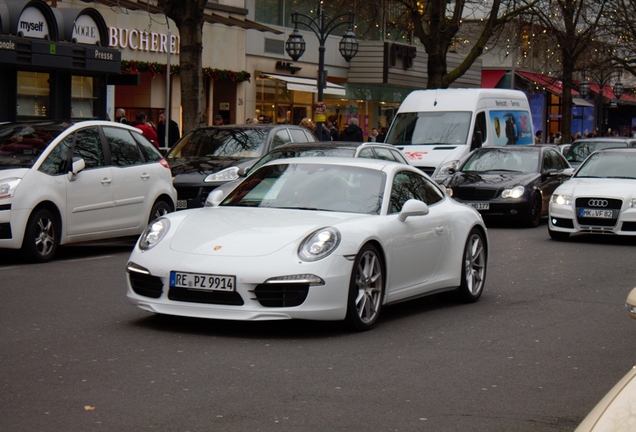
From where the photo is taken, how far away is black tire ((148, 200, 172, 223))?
602 inches

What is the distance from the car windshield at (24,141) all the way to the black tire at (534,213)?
31.0 ft

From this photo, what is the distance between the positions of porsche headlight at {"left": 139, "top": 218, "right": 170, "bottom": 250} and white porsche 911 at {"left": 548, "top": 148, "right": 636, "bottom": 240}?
32.2ft

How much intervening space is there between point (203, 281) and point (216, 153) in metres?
10.5

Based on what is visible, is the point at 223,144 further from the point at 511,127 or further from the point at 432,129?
the point at 511,127

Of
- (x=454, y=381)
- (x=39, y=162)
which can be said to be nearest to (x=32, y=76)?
(x=39, y=162)

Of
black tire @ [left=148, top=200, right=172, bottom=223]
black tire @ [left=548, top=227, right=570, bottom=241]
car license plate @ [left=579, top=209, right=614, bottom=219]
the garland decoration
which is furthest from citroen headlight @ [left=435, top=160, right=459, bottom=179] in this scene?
the garland decoration

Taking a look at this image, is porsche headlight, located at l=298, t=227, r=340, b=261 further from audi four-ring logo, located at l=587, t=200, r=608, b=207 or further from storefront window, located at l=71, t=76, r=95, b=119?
storefront window, located at l=71, t=76, r=95, b=119

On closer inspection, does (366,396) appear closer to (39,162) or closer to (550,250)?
(39,162)

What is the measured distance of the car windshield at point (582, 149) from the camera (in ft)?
89.5

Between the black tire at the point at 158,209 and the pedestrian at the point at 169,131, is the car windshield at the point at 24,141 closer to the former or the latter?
the black tire at the point at 158,209

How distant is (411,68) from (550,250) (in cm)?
3561

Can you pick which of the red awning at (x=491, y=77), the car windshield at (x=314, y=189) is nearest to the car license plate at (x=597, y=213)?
the car windshield at (x=314, y=189)

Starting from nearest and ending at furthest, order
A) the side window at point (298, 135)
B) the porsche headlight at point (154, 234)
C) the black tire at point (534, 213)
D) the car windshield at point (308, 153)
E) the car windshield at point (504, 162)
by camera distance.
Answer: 1. the porsche headlight at point (154, 234)
2. the car windshield at point (308, 153)
3. the side window at point (298, 135)
4. the black tire at point (534, 213)
5. the car windshield at point (504, 162)

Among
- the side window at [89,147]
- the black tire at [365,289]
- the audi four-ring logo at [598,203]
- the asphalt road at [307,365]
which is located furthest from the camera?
the audi four-ring logo at [598,203]
